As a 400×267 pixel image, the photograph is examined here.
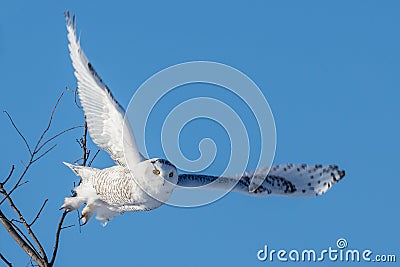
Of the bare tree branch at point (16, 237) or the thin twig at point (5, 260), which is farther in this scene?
the bare tree branch at point (16, 237)

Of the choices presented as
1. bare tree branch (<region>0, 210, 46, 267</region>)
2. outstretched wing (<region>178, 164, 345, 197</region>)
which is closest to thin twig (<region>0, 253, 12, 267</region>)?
bare tree branch (<region>0, 210, 46, 267</region>)

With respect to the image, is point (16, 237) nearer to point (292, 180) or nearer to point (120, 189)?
point (120, 189)

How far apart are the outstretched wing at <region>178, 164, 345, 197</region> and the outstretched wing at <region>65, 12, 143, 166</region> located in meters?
0.91

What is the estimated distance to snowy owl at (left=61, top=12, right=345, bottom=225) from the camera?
5.99 meters

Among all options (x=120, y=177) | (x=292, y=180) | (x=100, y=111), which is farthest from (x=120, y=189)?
(x=292, y=180)

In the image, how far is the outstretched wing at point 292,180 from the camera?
22.2 ft

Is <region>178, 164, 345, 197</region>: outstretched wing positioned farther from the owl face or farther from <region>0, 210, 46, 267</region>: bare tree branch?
<region>0, 210, 46, 267</region>: bare tree branch

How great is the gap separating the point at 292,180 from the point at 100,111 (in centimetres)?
208

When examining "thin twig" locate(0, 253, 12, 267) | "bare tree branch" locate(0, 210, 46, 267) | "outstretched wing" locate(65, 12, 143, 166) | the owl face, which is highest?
"outstretched wing" locate(65, 12, 143, 166)

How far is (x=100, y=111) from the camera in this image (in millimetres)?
6461

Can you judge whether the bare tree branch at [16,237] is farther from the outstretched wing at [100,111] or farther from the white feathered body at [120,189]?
the outstretched wing at [100,111]

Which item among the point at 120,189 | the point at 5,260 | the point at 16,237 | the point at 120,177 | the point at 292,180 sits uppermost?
the point at 292,180

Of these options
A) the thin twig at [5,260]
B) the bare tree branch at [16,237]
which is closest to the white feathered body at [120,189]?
the bare tree branch at [16,237]

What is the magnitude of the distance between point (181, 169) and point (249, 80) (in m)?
0.94
